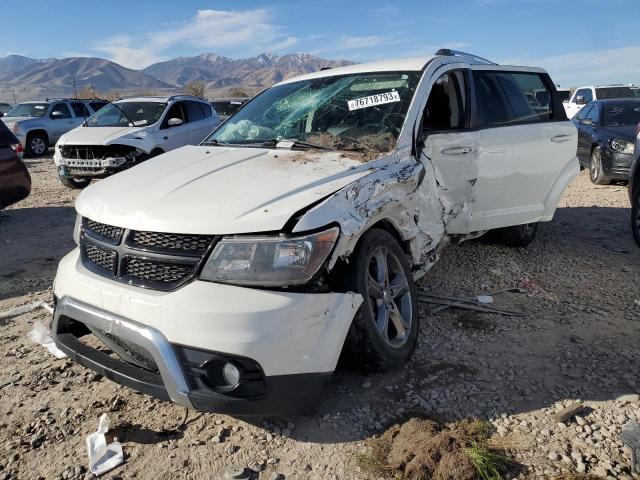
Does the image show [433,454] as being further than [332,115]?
No

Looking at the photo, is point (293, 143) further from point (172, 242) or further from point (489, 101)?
point (489, 101)

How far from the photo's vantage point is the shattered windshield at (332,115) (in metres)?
3.32

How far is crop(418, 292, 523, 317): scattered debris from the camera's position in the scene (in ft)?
12.8

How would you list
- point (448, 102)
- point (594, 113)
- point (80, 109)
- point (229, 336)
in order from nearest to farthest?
point (229, 336) → point (448, 102) → point (594, 113) → point (80, 109)

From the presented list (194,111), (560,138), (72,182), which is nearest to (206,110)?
(194,111)

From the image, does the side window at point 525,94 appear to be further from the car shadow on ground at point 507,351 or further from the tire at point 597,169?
the tire at point 597,169

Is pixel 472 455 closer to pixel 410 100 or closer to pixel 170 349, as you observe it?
pixel 170 349

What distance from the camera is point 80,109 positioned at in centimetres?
1731

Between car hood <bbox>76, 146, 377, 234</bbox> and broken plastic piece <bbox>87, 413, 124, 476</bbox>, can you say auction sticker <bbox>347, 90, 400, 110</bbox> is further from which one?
broken plastic piece <bbox>87, 413, 124, 476</bbox>

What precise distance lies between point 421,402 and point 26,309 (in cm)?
313

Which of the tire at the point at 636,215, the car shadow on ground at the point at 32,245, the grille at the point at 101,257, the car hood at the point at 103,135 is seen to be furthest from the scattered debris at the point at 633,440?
the car hood at the point at 103,135

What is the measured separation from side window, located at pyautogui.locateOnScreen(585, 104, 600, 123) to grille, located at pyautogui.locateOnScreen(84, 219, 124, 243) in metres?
9.49

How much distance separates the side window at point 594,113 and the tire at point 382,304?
8290 mm

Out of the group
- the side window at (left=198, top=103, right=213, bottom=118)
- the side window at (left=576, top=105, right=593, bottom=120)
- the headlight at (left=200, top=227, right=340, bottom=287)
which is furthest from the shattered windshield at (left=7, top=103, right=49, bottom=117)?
the headlight at (left=200, top=227, right=340, bottom=287)
